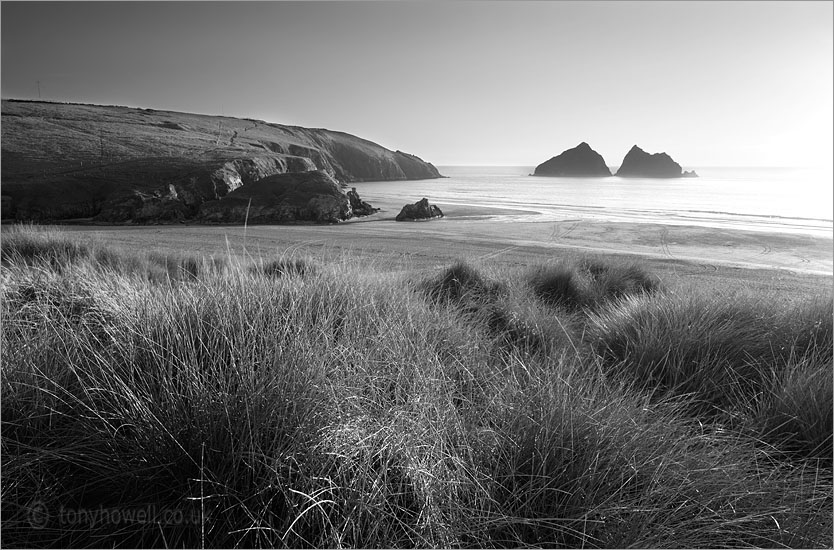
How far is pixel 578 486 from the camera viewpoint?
2.26 metres

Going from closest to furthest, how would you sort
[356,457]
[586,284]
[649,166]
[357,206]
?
[356,457]
[586,284]
[357,206]
[649,166]

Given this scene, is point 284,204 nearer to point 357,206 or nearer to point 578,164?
point 357,206

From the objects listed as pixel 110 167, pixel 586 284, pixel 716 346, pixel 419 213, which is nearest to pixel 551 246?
pixel 586 284

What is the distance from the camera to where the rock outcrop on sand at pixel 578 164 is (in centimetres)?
11038

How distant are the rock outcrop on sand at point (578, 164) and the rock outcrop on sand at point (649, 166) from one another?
4.74m

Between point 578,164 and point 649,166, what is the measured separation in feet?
46.1

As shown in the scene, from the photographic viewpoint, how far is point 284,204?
27.8 m

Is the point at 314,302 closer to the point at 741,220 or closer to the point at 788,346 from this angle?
the point at 788,346

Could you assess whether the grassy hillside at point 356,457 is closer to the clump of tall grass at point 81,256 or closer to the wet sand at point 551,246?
the clump of tall grass at point 81,256

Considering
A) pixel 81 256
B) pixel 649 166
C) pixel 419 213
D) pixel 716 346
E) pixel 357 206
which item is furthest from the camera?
pixel 649 166

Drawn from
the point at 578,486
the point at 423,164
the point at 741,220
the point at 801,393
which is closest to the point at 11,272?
the point at 578,486

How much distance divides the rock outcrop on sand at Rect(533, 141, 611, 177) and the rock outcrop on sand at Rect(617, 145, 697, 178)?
474 cm

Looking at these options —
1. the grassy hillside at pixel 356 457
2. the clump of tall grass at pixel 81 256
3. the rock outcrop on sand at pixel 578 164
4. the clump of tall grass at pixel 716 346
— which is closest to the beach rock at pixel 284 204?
the clump of tall grass at pixel 81 256

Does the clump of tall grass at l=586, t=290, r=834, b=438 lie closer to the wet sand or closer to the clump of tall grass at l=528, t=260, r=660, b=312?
the clump of tall grass at l=528, t=260, r=660, b=312
